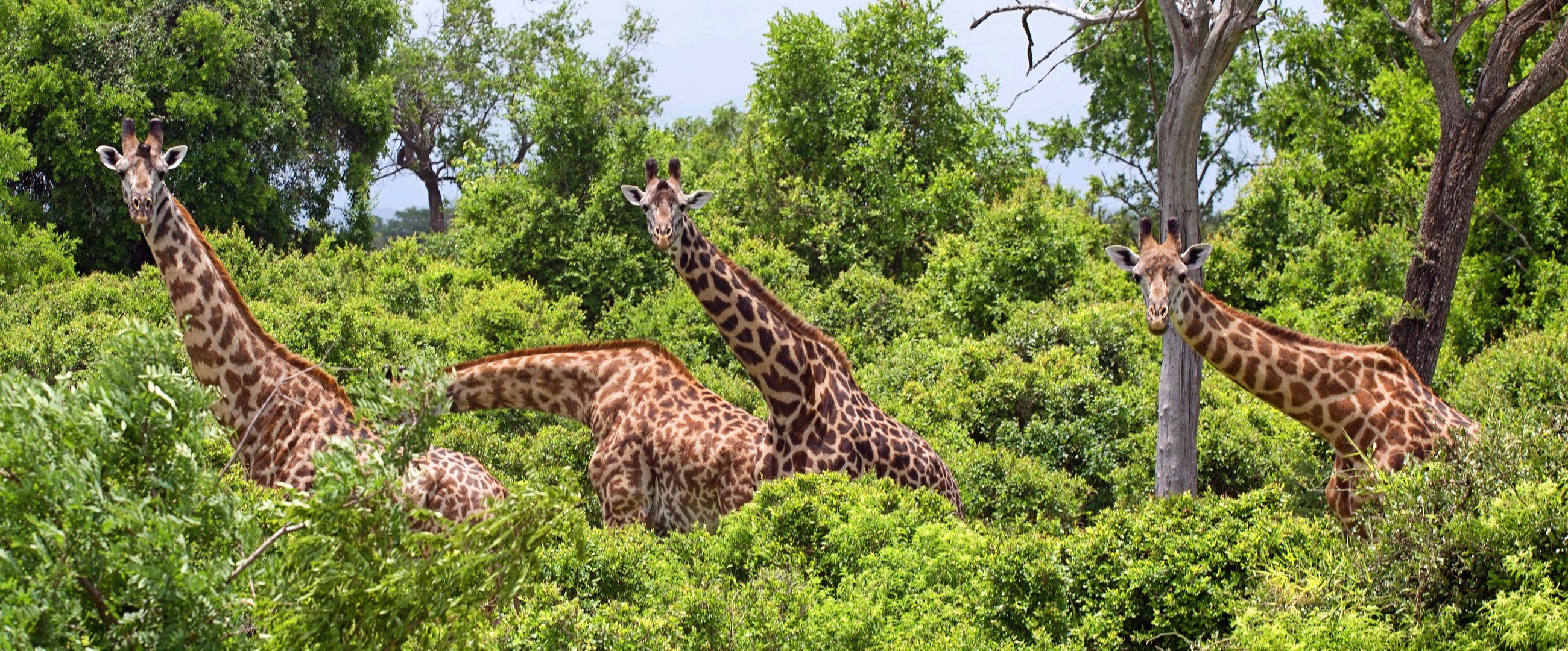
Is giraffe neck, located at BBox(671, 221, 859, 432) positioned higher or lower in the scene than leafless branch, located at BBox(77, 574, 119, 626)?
higher

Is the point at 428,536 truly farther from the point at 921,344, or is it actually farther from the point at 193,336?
the point at 921,344

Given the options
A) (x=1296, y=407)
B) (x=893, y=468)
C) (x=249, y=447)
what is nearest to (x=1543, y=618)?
(x=1296, y=407)

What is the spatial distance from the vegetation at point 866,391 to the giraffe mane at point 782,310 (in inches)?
42.8

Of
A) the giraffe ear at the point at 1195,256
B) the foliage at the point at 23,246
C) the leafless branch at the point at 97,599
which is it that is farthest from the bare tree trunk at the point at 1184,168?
the foliage at the point at 23,246

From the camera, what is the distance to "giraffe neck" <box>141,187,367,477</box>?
8.17m

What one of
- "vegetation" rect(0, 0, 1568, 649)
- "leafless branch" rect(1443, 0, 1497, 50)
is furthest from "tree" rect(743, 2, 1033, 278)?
"leafless branch" rect(1443, 0, 1497, 50)

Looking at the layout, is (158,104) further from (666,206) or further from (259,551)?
(259,551)

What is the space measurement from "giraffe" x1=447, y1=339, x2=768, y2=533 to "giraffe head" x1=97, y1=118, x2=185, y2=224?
2.12 metres

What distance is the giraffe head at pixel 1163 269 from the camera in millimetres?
8234

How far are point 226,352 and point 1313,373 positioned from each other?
6774 mm

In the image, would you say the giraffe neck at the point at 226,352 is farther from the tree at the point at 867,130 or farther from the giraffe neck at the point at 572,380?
the tree at the point at 867,130

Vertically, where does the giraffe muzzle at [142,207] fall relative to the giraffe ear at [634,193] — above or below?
below

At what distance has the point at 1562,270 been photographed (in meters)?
20.0

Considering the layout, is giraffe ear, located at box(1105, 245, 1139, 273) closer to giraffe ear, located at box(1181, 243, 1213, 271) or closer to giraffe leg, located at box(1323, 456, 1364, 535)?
giraffe ear, located at box(1181, 243, 1213, 271)
